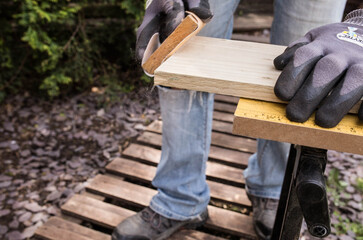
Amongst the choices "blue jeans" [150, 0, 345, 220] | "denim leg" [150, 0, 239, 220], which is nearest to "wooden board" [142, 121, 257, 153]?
"blue jeans" [150, 0, 345, 220]

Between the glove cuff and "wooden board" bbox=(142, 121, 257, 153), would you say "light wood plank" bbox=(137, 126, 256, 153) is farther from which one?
the glove cuff

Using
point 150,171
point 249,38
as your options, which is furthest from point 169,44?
point 249,38

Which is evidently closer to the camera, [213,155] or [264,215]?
[264,215]

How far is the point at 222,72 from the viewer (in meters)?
0.86

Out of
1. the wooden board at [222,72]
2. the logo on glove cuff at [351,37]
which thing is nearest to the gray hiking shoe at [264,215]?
the wooden board at [222,72]

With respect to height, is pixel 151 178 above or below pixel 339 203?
above

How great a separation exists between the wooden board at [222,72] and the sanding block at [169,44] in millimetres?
29

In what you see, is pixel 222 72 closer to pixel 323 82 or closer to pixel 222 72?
pixel 222 72

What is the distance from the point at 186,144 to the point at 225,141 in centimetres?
108

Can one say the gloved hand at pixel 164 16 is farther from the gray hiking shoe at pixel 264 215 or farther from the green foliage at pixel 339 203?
the green foliage at pixel 339 203

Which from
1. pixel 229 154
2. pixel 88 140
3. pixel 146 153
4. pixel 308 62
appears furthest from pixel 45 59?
pixel 308 62

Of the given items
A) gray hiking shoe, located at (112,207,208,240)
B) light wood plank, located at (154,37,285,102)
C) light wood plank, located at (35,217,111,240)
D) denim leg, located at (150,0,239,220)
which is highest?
light wood plank, located at (154,37,285,102)

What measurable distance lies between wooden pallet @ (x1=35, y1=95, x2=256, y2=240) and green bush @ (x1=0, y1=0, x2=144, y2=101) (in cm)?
86

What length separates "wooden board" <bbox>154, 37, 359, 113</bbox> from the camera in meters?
0.83
